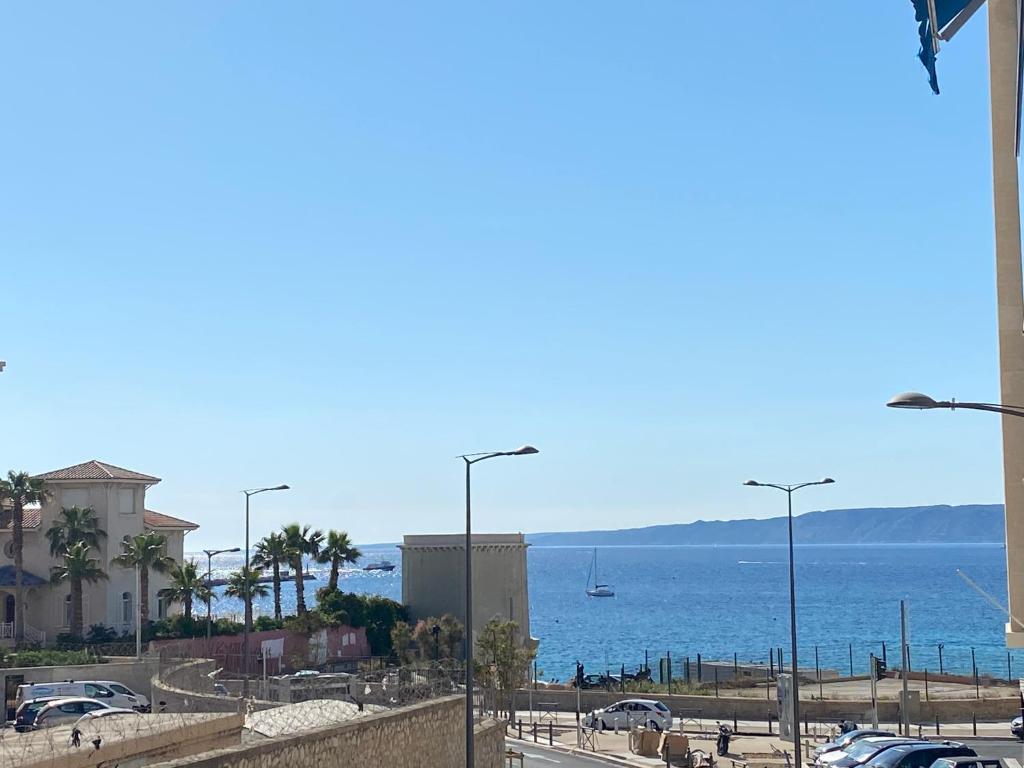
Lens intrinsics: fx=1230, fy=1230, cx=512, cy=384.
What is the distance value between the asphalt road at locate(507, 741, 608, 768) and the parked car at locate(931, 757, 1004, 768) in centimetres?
1523

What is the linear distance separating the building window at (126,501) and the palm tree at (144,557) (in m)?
1.35

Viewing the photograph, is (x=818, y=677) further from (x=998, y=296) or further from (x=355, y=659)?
(x=998, y=296)

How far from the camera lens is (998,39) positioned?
2728 cm

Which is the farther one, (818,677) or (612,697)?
(818,677)

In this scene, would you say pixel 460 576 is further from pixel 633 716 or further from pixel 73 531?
pixel 633 716

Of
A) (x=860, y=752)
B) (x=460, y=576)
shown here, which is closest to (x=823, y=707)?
(x=860, y=752)

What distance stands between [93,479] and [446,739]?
1436 inches

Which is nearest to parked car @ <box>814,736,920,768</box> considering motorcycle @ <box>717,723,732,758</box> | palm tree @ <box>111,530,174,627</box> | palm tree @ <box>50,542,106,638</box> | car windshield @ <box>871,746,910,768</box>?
car windshield @ <box>871,746,910,768</box>

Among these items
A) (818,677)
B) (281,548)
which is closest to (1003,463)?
(818,677)

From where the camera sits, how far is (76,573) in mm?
56375

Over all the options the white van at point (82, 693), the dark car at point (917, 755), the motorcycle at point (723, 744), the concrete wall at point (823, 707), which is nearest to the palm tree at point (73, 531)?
the white van at point (82, 693)

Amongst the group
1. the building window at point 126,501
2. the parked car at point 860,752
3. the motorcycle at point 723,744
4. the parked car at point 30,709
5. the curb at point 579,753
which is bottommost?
the curb at point 579,753

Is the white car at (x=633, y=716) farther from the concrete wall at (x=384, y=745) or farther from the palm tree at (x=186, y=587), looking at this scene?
the palm tree at (x=186, y=587)

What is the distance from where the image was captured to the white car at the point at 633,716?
1870 inches
